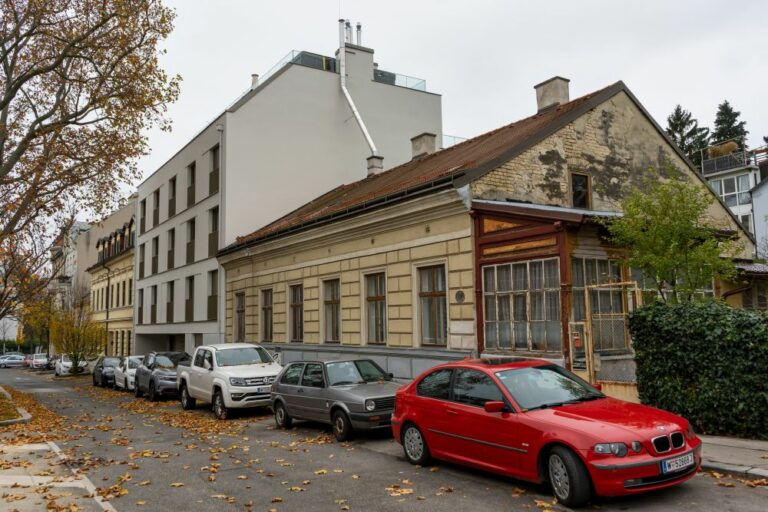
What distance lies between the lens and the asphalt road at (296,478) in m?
6.81

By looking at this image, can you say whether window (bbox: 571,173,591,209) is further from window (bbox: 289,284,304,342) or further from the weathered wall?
window (bbox: 289,284,304,342)

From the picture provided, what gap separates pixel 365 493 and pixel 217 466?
297 cm

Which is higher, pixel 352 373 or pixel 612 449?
pixel 352 373

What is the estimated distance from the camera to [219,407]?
15.1 meters

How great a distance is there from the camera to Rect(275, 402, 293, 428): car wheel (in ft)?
42.4

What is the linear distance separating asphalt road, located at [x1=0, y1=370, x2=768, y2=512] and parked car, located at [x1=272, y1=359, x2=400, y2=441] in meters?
0.38

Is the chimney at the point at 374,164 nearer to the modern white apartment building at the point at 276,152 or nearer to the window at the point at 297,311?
the modern white apartment building at the point at 276,152

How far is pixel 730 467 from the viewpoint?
7.67 metres

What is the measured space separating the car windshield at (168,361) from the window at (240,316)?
4.48 meters

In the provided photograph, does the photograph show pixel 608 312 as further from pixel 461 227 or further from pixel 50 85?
pixel 50 85

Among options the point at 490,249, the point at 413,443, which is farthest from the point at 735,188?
the point at 413,443

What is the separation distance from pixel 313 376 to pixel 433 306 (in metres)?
4.79

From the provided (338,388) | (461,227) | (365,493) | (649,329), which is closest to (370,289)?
(461,227)

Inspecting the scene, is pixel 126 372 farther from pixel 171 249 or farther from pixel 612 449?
pixel 612 449
